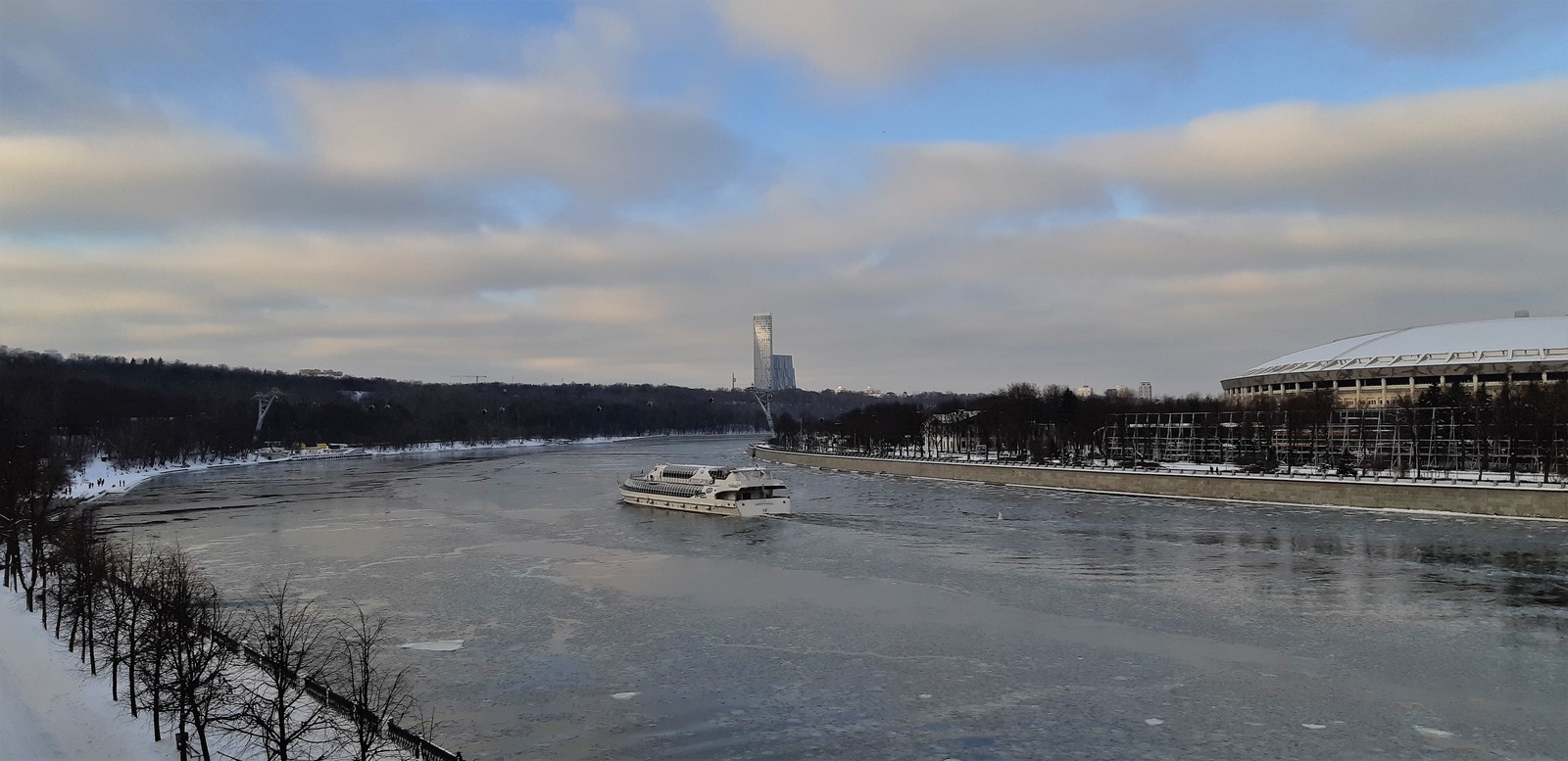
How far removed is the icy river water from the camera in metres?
14.8

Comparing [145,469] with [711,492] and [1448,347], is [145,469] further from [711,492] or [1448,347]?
[1448,347]

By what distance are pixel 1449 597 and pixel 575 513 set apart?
38390 mm

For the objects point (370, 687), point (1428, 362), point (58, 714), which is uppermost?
point (1428, 362)

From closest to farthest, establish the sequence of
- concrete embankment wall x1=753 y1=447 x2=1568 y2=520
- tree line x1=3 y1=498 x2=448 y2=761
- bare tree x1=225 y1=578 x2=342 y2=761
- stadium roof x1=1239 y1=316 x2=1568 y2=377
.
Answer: bare tree x1=225 y1=578 x2=342 y2=761 < tree line x1=3 y1=498 x2=448 y2=761 < concrete embankment wall x1=753 y1=447 x2=1568 y2=520 < stadium roof x1=1239 y1=316 x2=1568 y2=377

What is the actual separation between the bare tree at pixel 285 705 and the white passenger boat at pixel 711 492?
3083 cm

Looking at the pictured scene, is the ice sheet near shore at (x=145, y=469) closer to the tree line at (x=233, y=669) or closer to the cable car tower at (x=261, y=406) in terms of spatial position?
the cable car tower at (x=261, y=406)

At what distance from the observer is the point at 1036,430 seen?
79.0 m

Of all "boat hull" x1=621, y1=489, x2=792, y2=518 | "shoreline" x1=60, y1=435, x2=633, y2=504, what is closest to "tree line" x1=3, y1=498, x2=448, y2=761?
"shoreline" x1=60, y1=435, x2=633, y2=504

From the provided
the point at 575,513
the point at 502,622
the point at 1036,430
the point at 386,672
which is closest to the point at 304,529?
the point at 575,513

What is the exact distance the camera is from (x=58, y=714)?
16.0m

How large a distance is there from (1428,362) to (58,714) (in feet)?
297

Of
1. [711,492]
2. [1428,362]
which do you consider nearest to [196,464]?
[711,492]

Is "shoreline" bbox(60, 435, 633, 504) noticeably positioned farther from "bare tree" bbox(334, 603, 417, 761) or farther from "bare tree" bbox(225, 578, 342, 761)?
"bare tree" bbox(225, 578, 342, 761)

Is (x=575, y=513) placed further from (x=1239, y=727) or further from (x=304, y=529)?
(x=1239, y=727)
